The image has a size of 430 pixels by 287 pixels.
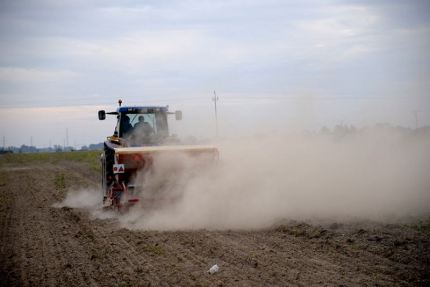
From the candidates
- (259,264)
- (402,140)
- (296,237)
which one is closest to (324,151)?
(402,140)

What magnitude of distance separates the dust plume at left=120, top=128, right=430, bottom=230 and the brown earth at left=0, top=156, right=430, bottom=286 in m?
1.17

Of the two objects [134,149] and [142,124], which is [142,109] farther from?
[134,149]

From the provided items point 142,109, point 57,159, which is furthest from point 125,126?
point 57,159

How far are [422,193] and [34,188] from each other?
17419mm

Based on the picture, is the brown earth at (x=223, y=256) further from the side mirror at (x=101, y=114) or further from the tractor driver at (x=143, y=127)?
the side mirror at (x=101, y=114)

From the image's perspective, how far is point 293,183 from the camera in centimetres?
1420

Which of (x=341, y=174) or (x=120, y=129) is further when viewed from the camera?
(x=120, y=129)

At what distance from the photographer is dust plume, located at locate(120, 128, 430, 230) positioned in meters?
12.6

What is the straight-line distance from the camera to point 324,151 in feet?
52.1

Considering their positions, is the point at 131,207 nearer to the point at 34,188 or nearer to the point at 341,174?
the point at 341,174

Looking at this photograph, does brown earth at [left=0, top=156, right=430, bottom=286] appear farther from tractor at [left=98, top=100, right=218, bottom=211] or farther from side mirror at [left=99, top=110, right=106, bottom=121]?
side mirror at [left=99, top=110, right=106, bottom=121]

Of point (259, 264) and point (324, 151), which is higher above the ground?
point (324, 151)

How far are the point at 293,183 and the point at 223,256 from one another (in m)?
5.70

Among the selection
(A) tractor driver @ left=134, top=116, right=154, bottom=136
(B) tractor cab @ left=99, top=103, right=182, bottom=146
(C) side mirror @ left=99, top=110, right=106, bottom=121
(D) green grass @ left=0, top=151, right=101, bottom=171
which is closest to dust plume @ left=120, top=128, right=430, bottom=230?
(B) tractor cab @ left=99, top=103, right=182, bottom=146
